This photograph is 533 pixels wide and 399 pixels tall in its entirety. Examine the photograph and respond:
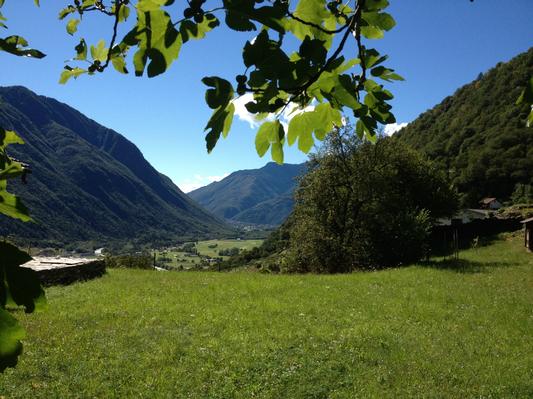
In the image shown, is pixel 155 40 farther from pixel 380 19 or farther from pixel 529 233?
pixel 529 233

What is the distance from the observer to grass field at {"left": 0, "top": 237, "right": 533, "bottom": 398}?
730cm

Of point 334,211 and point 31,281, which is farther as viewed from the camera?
point 334,211

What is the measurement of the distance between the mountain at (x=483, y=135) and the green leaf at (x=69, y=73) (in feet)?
217

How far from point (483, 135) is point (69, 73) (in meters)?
97.6

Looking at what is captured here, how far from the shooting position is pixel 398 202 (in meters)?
31.9

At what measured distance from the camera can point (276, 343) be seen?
30.8 feet

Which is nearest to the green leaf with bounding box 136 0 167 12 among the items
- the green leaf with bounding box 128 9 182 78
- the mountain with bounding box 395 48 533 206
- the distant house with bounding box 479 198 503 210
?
the green leaf with bounding box 128 9 182 78

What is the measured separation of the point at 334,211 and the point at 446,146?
7200 cm

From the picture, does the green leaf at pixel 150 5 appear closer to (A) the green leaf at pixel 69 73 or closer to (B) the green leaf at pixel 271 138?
(B) the green leaf at pixel 271 138

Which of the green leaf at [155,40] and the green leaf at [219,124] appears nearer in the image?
the green leaf at [155,40]

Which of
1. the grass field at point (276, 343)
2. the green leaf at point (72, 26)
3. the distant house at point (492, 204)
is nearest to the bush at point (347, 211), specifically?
the grass field at point (276, 343)

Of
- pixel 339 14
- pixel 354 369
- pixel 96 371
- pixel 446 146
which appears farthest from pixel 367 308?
pixel 446 146

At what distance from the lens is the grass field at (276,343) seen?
23.9ft

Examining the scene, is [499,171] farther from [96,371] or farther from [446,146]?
[96,371]
